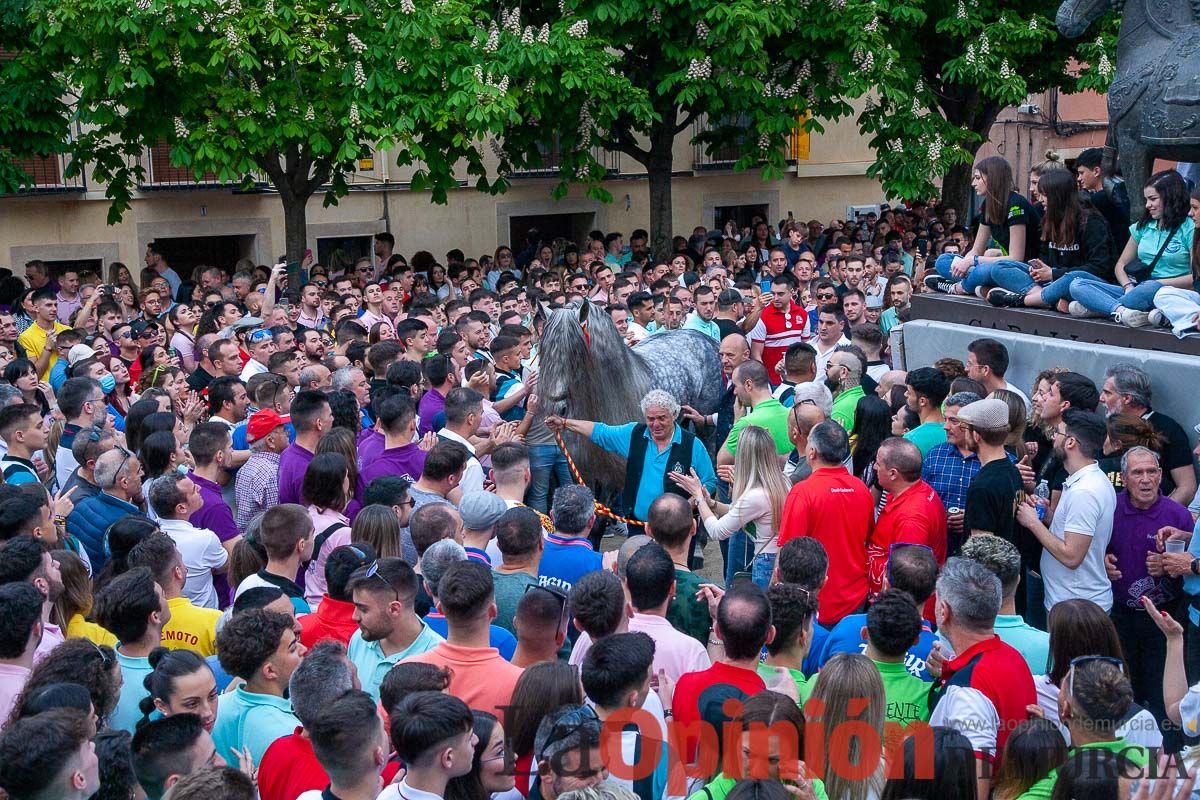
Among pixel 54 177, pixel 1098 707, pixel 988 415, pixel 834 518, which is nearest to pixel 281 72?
pixel 54 177

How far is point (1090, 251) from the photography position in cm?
856

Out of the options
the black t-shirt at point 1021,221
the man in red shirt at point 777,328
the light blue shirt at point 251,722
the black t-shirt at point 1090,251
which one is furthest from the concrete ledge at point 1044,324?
the light blue shirt at point 251,722

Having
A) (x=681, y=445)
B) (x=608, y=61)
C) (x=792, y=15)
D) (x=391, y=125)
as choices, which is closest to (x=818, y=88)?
(x=792, y=15)

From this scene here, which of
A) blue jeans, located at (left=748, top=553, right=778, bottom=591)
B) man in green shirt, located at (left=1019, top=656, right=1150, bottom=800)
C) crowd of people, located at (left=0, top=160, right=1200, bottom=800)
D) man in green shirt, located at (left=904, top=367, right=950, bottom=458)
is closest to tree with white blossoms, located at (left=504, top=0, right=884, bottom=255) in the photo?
crowd of people, located at (left=0, top=160, right=1200, bottom=800)

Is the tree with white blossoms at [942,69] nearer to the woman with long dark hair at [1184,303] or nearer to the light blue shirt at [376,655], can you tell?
the woman with long dark hair at [1184,303]

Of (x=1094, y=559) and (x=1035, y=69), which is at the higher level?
(x=1035, y=69)

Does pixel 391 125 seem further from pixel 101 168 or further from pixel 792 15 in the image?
pixel 792 15

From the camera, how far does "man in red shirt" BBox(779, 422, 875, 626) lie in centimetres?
604

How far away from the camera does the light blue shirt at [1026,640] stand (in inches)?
188

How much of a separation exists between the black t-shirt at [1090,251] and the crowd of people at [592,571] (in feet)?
0.11

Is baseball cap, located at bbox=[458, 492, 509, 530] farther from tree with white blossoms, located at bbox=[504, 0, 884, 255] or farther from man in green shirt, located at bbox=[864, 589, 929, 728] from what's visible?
tree with white blossoms, located at bbox=[504, 0, 884, 255]

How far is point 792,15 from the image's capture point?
1631 centimetres

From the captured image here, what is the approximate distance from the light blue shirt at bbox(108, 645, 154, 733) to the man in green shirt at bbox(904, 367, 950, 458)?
4113mm

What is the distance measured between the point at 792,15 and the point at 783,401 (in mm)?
9415
